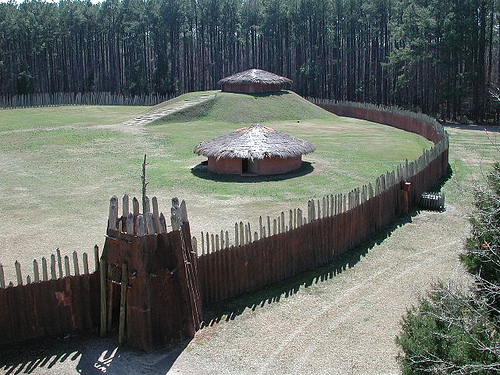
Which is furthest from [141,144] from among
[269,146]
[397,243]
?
[397,243]

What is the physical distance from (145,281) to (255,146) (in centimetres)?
1287

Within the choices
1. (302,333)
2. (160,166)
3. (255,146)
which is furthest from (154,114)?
(302,333)

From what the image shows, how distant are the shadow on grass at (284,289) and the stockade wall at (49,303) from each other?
193 cm

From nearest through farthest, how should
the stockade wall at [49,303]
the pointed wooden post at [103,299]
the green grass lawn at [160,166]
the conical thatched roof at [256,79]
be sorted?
the stockade wall at [49,303]
the pointed wooden post at [103,299]
the green grass lawn at [160,166]
the conical thatched roof at [256,79]

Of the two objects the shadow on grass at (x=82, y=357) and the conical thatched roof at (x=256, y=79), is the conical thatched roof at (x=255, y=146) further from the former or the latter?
the conical thatched roof at (x=256, y=79)

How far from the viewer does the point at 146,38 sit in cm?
6719

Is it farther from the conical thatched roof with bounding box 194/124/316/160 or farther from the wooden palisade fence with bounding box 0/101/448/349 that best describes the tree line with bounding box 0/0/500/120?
the wooden palisade fence with bounding box 0/101/448/349

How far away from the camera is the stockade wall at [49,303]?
894 centimetres

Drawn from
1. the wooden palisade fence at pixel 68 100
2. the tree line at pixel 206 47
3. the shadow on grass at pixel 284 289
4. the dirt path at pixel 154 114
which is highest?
the tree line at pixel 206 47

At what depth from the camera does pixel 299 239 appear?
11.9 metres

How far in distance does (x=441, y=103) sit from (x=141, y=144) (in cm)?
2348

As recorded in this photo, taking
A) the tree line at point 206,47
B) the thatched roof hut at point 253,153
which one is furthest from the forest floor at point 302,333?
the tree line at point 206,47

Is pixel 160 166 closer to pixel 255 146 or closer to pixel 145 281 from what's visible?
pixel 255 146

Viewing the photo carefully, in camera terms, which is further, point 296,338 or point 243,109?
point 243,109
